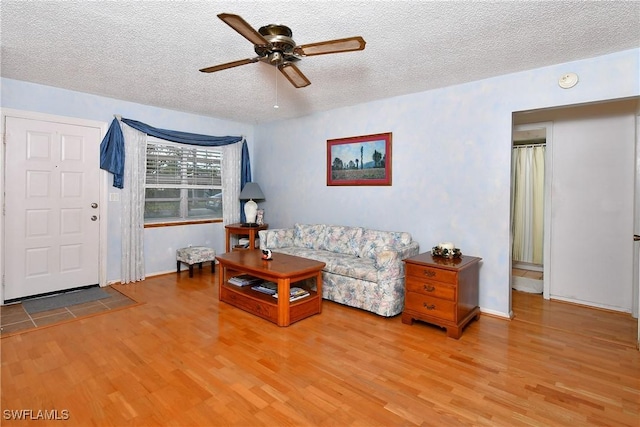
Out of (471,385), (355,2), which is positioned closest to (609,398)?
(471,385)

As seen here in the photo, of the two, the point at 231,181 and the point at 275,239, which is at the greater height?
the point at 231,181

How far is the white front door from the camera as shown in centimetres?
369

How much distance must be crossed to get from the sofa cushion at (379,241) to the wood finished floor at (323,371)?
0.86m

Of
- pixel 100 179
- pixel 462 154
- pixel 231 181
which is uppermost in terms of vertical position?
pixel 462 154

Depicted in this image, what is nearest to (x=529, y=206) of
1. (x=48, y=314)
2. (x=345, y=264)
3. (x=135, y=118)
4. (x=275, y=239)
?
(x=345, y=264)

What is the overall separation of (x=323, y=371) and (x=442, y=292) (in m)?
1.30

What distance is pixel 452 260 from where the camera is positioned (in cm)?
318

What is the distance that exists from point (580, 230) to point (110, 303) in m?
5.25

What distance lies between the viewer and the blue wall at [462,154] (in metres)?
3.01

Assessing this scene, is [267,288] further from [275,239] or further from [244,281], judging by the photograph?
[275,239]

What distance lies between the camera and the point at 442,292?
9.79ft

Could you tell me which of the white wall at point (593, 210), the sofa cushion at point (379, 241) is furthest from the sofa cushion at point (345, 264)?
the white wall at point (593, 210)

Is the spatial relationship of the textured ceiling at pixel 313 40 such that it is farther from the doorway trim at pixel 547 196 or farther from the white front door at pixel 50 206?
the doorway trim at pixel 547 196

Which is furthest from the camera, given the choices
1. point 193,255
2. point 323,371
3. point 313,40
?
point 193,255
